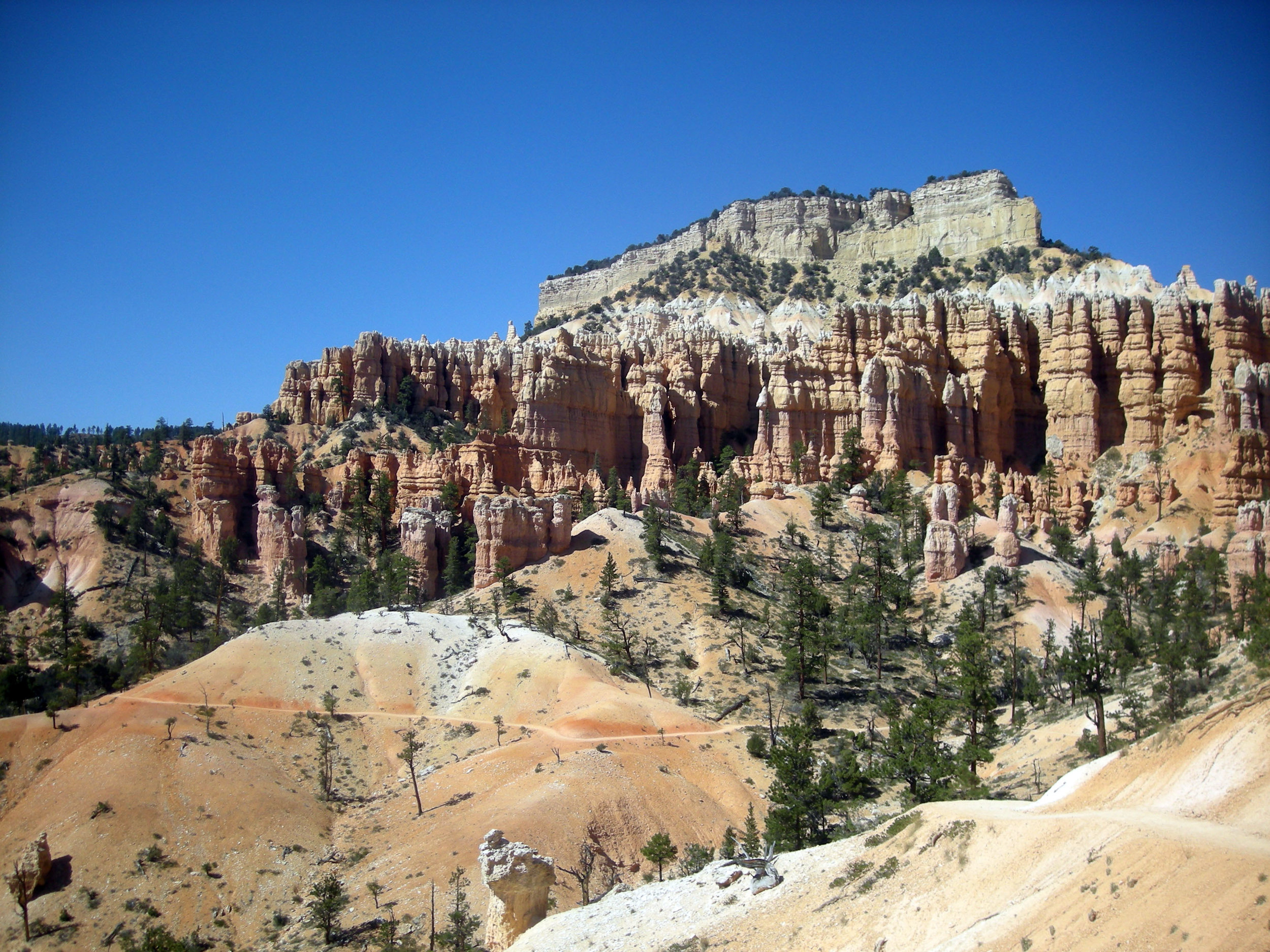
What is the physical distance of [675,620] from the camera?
6231 cm

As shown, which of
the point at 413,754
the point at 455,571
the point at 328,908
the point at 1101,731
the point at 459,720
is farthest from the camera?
the point at 455,571

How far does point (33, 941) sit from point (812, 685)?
37.5m

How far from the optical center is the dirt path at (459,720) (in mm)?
47094

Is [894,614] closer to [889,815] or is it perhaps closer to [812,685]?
[812,685]

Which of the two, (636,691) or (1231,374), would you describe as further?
(1231,374)

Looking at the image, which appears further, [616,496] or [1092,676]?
[616,496]

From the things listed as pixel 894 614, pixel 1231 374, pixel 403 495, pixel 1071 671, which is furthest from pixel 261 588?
pixel 1231 374

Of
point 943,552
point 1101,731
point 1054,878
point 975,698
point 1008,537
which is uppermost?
point 1008,537

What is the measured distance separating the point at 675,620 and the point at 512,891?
34.3 m

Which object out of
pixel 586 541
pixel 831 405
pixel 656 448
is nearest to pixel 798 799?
pixel 586 541

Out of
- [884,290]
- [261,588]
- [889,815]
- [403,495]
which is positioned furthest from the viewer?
[884,290]

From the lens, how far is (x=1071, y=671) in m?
37.9

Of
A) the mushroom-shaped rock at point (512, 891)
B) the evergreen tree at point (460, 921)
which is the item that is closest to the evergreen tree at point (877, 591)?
the evergreen tree at point (460, 921)

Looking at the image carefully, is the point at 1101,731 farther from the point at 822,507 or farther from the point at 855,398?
the point at 855,398
